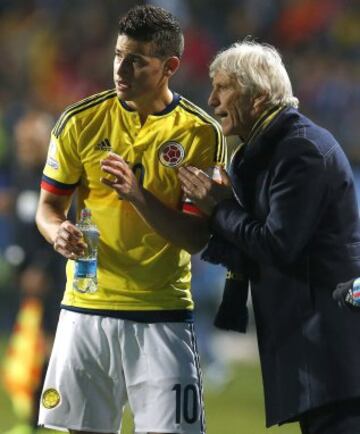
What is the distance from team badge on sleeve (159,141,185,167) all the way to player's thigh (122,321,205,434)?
59cm

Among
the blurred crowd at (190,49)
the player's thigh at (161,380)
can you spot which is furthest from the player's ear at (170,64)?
the blurred crowd at (190,49)

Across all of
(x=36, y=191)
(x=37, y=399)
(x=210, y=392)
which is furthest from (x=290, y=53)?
(x=37, y=399)

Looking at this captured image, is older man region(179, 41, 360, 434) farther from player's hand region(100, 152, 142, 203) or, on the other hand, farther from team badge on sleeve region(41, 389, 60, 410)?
team badge on sleeve region(41, 389, 60, 410)

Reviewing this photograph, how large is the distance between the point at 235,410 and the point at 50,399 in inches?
149

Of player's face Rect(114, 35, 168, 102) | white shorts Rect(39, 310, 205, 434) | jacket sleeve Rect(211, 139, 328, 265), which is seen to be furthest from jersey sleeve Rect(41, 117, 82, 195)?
jacket sleeve Rect(211, 139, 328, 265)

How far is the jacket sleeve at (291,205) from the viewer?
383 centimetres

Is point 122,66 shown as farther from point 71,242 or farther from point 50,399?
point 50,399

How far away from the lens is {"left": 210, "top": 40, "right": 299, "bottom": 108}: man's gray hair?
4051 mm

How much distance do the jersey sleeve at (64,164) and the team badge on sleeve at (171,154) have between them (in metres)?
0.32

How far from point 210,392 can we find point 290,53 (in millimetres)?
5545

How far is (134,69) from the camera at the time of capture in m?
4.36

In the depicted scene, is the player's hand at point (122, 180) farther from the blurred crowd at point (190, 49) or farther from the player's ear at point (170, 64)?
the blurred crowd at point (190, 49)

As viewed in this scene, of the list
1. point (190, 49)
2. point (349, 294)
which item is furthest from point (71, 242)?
point (190, 49)

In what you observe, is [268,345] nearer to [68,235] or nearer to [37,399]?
[68,235]
